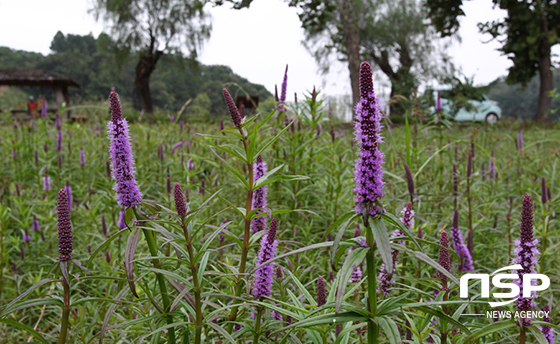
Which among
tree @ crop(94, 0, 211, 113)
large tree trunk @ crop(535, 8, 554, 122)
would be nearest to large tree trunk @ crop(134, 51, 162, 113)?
tree @ crop(94, 0, 211, 113)

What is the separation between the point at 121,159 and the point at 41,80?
99.0 ft

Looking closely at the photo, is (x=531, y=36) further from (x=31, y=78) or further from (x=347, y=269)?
(x=31, y=78)

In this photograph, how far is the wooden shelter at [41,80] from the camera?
25.7 meters

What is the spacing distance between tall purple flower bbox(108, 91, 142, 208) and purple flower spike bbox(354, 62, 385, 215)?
0.81 meters

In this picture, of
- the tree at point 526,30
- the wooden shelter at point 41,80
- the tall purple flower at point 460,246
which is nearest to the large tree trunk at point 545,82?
the tree at point 526,30

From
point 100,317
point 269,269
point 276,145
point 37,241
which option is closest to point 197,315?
point 269,269

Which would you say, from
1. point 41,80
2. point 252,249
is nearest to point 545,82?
point 252,249

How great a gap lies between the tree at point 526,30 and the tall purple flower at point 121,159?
25527 mm

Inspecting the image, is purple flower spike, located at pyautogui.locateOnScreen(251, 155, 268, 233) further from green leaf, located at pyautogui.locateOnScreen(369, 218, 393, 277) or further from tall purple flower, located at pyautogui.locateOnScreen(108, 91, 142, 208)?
green leaf, located at pyautogui.locateOnScreen(369, 218, 393, 277)

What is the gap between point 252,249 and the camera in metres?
1.70

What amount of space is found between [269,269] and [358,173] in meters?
0.64

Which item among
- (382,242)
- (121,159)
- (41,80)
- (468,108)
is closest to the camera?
(382,242)

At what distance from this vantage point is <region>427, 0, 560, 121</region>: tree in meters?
23.0

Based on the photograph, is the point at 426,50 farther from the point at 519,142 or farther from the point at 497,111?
the point at 519,142
